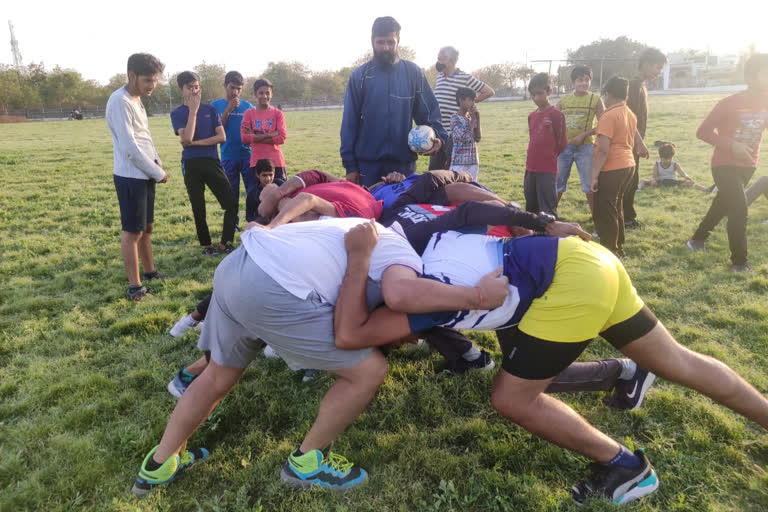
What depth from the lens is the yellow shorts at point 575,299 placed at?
2.08 meters

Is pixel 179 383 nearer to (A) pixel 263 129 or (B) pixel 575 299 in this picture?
(B) pixel 575 299

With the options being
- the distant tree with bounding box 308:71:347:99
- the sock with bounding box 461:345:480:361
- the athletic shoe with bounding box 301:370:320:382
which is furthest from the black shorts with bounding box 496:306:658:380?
the distant tree with bounding box 308:71:347:99

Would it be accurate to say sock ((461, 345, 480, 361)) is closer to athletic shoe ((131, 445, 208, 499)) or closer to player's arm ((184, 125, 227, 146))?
athletic shoe ((131, 445, 208, 499))

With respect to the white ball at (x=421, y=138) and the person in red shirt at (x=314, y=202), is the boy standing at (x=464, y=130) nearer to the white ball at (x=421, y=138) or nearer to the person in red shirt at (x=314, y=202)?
the white ball at (x=421, y=138)

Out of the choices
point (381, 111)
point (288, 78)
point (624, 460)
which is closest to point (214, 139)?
point (381, 111)

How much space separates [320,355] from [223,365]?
0.55m

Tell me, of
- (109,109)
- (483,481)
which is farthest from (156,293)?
(483,481)

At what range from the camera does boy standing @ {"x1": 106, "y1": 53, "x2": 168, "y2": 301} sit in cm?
451

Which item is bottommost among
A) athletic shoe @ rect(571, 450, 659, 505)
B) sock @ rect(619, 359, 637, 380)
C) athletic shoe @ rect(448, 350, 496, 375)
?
athletic shoe @ rect(571, 450, 659, 505)

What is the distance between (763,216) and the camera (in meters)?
7.01

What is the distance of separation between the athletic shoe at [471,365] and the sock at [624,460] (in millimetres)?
1225

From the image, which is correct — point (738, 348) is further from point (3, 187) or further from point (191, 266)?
point (3, 187)

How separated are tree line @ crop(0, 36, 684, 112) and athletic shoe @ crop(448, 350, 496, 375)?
56383 millimetres

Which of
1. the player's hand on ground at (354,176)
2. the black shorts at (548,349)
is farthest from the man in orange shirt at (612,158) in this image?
the black shorts at (548,349)
